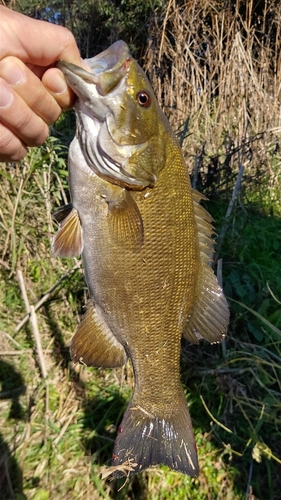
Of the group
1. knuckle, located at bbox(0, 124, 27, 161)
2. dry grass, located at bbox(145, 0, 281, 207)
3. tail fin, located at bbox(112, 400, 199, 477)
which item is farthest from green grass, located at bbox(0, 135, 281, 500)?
dry grass, located at bbox(145, 0, 281, 207)

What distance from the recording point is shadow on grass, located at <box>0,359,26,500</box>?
2361 mm

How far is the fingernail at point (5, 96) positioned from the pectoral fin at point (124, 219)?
445 millimetres

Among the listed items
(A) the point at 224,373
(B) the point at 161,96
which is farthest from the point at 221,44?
(A) the point at 224,373

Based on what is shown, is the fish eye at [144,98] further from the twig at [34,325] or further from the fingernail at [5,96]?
the twig at [34,325]

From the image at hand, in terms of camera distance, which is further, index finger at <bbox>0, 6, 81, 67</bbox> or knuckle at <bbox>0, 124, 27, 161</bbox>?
knuckle at <bbox>0, 124, 27, 161</bbox>

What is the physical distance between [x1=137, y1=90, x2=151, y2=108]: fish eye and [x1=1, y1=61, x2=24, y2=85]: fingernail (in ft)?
1.30

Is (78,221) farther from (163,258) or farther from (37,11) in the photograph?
(37,11)

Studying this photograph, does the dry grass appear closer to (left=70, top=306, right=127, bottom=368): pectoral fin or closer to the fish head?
the fish head

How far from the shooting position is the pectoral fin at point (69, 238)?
148 centimetres

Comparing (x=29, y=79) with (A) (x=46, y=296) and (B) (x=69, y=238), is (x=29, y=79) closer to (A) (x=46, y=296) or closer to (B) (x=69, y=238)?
(B) (x=69, y=238)

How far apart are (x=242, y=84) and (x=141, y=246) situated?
4755 millimetres

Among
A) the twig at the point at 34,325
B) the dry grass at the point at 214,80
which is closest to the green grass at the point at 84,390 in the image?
the twig at the point at 34,325

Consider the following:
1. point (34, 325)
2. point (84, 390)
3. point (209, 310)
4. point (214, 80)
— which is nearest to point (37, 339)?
point (34, 325)

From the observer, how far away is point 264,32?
19.7ft
